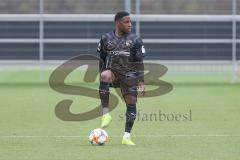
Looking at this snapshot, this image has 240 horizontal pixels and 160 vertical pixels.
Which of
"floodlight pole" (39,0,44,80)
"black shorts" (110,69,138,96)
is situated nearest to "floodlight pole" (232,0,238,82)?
"floodlight pole" (39,0,44,80)

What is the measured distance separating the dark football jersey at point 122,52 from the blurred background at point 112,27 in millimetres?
15297

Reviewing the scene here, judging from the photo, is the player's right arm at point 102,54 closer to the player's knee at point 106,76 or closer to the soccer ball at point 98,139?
the player's knee at point 106,76

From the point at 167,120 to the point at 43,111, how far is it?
10.1 feet

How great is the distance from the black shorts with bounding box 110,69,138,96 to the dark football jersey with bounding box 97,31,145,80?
0.18ft

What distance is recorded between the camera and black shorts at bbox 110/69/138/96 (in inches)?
496

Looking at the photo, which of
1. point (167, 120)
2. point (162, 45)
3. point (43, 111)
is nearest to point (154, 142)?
point (167, 120)

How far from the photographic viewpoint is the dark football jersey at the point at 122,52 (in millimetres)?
12641

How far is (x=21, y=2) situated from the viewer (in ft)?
92.7

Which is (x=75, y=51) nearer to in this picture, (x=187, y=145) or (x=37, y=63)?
(x=37, y=63)
